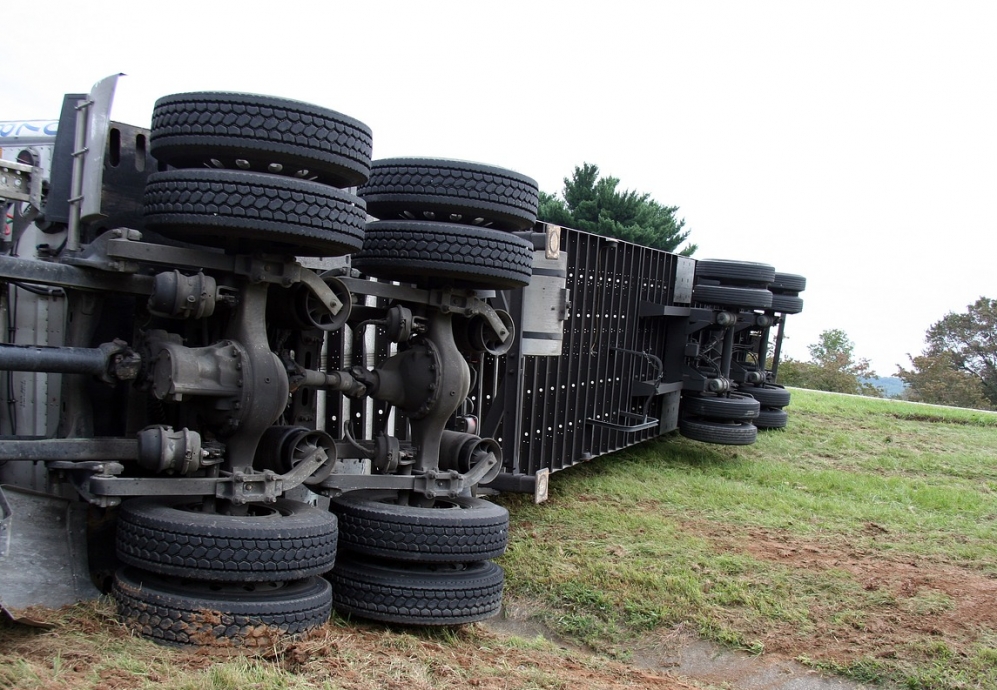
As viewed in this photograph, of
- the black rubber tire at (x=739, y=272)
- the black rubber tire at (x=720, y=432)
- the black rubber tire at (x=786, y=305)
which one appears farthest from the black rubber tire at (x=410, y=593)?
the black rubber tire at (x=786, y=305)

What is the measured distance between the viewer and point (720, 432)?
11.1 metres

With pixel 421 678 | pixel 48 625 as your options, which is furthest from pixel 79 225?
pixel 421 678

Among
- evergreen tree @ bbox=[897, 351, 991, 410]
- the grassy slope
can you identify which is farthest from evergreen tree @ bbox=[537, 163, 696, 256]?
the grassy slope

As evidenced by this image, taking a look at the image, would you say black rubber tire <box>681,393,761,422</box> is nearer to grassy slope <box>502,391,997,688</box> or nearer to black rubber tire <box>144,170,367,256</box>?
grassy slope <box>502,391,997,688</box>

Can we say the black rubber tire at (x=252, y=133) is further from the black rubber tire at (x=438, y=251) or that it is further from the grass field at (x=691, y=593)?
the grass field at (x=691, y=593)

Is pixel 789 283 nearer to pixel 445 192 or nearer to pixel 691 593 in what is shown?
pixel 691 593

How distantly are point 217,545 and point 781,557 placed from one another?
4.43 meters

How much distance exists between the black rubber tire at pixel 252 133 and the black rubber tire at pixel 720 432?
779 cm

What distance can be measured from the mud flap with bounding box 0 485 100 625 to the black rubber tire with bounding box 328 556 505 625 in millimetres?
1206

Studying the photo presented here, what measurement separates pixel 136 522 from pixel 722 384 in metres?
8.44

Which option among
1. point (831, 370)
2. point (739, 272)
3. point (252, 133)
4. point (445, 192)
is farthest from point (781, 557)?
point (831, 370)

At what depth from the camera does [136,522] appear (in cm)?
402

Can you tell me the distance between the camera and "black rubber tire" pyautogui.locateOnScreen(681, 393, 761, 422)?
36.7 ft

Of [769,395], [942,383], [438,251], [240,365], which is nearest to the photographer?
[240,365]
